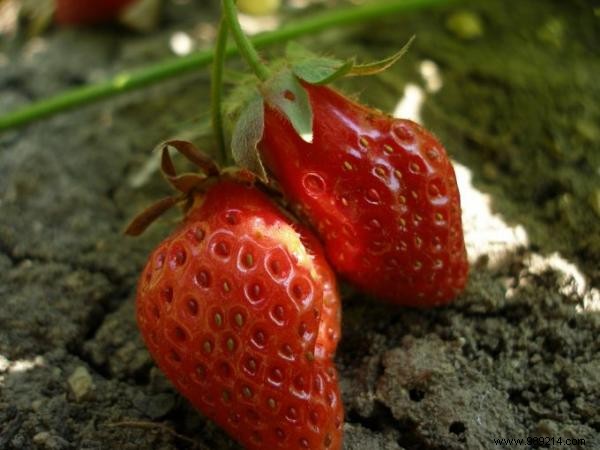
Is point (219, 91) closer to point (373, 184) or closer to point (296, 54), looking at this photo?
point (296, 54)

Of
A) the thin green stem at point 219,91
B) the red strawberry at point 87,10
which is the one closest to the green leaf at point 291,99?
the thin green stem at point 219,91

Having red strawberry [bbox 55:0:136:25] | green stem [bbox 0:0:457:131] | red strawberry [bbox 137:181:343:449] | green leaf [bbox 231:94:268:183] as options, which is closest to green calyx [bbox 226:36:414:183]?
green leaf [bbox 231:94:268:183]

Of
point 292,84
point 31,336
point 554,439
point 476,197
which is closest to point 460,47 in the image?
point 476,197

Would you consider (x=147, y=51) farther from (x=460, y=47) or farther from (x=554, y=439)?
(x=554, y=439)

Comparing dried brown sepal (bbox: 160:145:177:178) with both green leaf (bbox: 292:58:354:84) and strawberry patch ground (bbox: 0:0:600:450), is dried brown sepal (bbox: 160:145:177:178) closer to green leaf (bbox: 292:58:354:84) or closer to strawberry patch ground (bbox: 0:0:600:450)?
strawberry patch ground (bbox: 0:0:600:450)

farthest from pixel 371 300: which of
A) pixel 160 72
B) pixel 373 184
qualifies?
pixel 160 72

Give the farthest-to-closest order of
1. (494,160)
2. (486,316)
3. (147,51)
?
(147,51) < (494,160) < (486,316)
